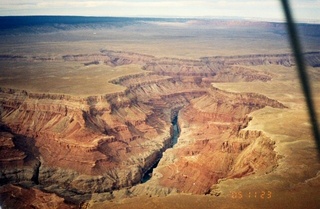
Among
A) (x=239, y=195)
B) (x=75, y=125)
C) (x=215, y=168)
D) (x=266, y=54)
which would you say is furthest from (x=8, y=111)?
(x=266, y=54)

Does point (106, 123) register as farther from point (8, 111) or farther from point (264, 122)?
point (264, 122)

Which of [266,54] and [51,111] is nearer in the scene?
[51,111]
